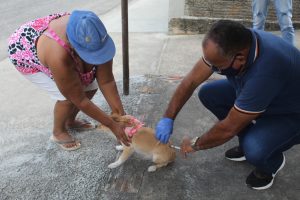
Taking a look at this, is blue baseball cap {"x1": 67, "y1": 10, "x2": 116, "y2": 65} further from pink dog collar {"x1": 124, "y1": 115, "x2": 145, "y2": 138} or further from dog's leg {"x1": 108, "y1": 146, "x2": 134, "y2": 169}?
dog's leg {"x1": 108, "y1": 146, "x2": 134, "y2": 169}

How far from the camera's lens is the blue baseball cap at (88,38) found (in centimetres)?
246

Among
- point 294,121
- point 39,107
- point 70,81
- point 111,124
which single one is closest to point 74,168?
point 111,124

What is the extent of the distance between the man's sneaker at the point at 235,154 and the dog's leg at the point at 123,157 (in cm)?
79

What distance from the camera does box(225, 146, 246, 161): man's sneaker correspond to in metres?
3.08

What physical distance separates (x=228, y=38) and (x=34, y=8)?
781 cm

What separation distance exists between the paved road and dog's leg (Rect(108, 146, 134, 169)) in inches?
189

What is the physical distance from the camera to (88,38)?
8.07 feet

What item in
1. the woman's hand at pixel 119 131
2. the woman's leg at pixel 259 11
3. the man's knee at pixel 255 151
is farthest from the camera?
the woman's leg at pixel 259 11

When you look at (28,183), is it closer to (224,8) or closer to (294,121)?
(294,121)

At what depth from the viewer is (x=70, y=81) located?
105 inches

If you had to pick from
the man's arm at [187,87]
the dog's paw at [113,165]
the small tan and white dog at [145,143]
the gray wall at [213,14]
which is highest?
A: the man's arm at [187,87]

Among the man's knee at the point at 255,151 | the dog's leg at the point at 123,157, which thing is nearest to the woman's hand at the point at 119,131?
the dog's leg at the point at 123,157

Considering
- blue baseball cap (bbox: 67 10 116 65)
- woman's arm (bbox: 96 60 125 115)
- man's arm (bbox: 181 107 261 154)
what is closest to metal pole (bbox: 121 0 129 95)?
woman's arm (bbox: 96 60 125 115)

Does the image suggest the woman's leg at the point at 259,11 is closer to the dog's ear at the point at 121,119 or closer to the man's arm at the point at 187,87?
the man's arm at the point at 187,87
